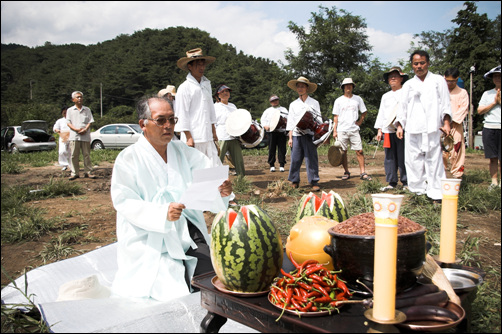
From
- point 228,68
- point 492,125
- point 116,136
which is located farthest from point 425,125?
point 228,68

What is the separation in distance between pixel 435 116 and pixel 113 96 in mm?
69779

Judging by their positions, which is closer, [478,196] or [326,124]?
[478,196]

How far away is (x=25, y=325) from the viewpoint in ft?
9.52

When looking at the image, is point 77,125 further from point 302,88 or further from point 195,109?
point 302,88

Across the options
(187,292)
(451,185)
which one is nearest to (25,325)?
(187,292)

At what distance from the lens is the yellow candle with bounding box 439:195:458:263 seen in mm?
2184

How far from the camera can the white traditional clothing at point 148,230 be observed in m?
2.80

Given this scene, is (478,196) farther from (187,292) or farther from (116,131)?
(116,131)

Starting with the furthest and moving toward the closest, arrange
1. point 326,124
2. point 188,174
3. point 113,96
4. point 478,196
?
point 113,96 → point 326,124 → point 478,196 → point 188,174

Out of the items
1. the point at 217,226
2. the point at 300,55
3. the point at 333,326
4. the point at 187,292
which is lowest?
the point at 187,292

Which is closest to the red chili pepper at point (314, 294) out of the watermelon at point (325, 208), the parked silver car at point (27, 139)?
the watermelon at point (325, 208)

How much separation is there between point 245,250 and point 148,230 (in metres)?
1.08

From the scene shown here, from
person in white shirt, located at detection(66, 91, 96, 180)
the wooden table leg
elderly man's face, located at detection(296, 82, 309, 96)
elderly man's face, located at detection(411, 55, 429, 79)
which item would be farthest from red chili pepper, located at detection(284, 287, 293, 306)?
person in white shirt, located at detection(66, 91, 96, 180)

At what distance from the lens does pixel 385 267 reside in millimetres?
1522
